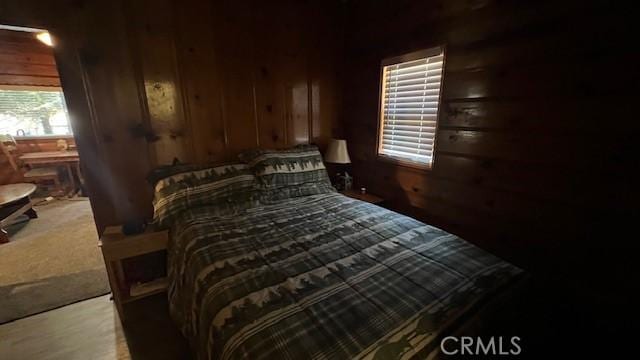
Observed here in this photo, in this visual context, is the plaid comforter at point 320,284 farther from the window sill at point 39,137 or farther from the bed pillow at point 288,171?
the window sill at point 39,137

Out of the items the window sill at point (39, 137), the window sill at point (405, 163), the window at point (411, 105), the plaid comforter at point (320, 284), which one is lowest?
the plaid comforter at point (320, 284)

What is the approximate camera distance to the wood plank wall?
1227 mm

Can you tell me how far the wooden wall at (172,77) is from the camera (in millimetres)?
1725

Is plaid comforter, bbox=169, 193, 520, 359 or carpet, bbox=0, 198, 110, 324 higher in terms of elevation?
plaid comforter, bbox=169, 193, 520, 359

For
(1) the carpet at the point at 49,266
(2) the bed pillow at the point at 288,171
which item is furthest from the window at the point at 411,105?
(1) the carpet at the point at 49,266

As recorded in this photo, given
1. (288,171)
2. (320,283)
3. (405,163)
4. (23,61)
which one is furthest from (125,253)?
(23,61)

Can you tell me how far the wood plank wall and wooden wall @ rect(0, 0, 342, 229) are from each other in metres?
1.00

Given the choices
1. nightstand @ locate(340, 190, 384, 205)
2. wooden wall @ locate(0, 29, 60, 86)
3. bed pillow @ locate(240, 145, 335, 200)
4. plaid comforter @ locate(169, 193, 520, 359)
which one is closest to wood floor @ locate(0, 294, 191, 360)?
plaid comforter @ locate(169, 193, 520, 359)

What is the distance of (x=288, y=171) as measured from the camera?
2168 mm

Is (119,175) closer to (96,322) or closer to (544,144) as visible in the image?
(96,322)

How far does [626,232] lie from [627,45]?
0.86 metres

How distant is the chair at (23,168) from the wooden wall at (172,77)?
141 inches

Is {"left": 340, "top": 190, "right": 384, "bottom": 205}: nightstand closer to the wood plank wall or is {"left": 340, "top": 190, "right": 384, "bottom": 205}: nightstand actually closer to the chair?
the wood plank wall

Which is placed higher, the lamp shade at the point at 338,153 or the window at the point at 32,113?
the window at the point at 32,113
